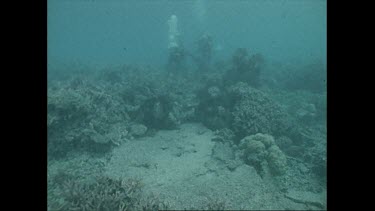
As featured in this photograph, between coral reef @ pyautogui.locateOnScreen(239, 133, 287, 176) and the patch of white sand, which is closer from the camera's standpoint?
the patch of white sand

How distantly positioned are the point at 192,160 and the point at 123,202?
2.92 m

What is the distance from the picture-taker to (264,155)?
7.81 meters

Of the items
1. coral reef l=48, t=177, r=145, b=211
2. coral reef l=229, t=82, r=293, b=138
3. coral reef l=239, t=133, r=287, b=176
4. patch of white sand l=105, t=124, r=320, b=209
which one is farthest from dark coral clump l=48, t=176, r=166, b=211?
coral reef l=229, t=82, r=293, b=138

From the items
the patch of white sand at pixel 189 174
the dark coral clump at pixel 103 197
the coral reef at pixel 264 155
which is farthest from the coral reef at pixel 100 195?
the coral reef at pixel 264 155

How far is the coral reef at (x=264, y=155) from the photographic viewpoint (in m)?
7.50

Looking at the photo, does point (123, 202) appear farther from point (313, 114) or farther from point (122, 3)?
point (122, 3)

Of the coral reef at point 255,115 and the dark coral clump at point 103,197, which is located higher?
the coral reef at point 255,115

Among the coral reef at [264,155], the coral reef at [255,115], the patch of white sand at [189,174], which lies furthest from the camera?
the coral reef at [255,115]

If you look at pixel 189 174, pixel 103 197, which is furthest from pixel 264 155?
pixel 103 197

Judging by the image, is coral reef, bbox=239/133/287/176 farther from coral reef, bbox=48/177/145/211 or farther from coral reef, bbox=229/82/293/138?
coral reef, bbox=48/177/145/211

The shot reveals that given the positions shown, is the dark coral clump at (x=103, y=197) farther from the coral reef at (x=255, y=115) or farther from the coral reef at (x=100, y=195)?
the coral reef at (x=255, y=115)

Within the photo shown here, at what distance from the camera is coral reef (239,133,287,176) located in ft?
24.6

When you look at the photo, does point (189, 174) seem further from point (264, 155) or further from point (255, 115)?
point (255, 115)
